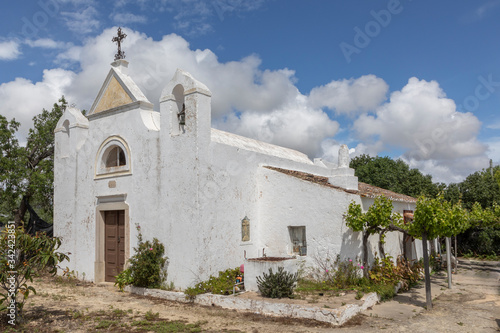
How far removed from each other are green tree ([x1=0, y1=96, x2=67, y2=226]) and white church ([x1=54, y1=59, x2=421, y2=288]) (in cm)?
387

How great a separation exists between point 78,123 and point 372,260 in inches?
422

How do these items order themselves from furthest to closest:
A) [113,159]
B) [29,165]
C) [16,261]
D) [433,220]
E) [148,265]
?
[29,165]
[113,159]
[148,265]
[433,220]
[16,261]

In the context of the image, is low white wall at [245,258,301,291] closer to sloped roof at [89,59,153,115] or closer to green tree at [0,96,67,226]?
sloped roof at [89,59,153,115]

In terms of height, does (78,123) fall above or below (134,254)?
above

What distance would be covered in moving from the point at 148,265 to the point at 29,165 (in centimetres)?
1046

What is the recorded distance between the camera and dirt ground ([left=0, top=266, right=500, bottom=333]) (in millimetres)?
7590

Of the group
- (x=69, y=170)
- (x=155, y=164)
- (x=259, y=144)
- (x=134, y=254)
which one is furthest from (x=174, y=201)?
(x=259, y=144)

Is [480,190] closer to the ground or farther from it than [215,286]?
farther from it

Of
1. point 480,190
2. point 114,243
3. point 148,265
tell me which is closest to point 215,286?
point 148,265

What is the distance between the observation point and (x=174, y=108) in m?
11.0

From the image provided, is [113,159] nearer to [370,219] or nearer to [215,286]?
[215,286]

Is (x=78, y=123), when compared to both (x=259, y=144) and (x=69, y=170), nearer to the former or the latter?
(x=69, y=170)

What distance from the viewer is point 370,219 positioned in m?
10.1

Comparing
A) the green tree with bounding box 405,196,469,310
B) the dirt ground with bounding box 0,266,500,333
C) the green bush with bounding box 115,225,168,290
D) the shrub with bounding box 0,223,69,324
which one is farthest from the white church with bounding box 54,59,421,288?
the shrub with bounding box 0,223,69,324
